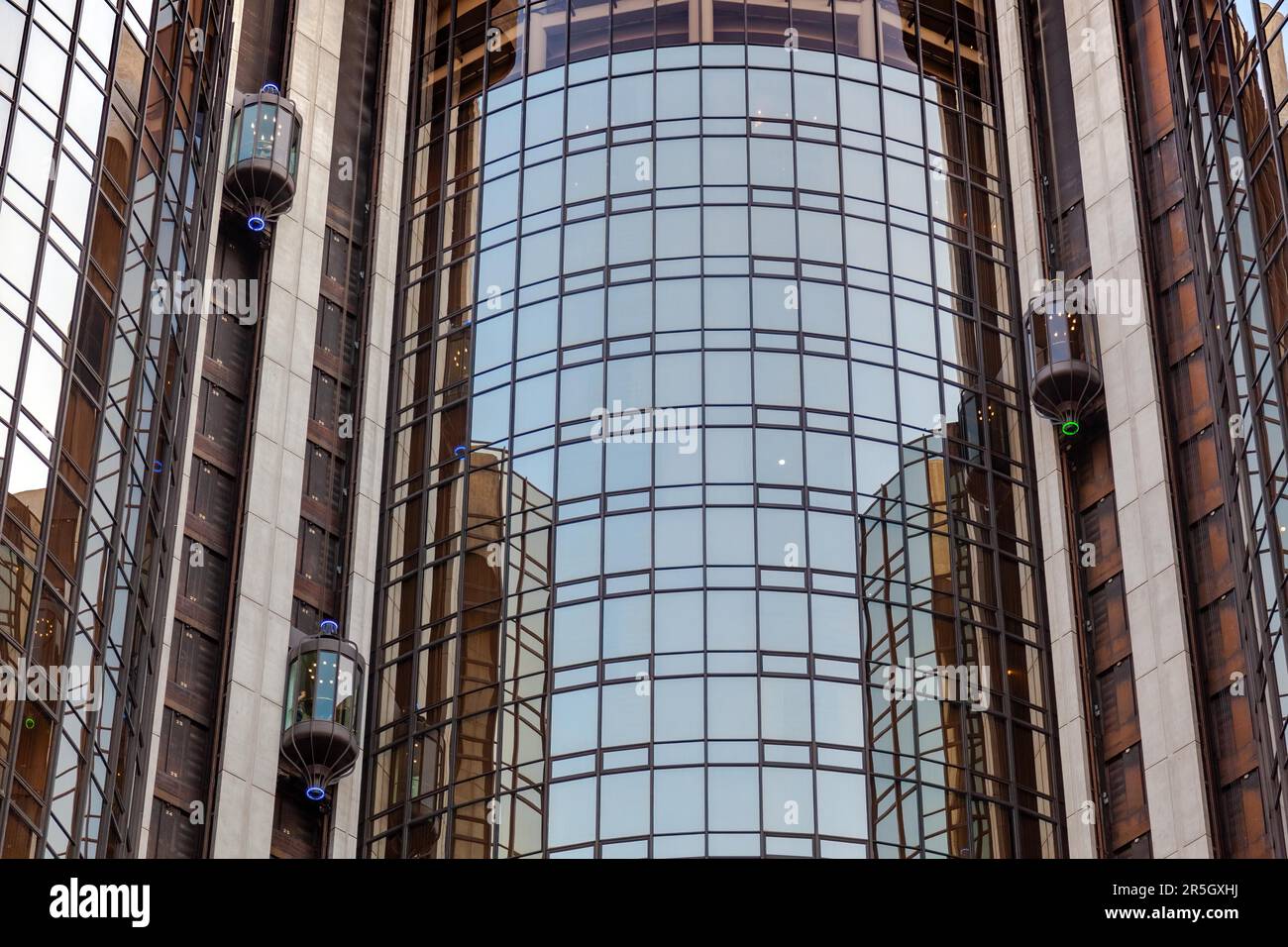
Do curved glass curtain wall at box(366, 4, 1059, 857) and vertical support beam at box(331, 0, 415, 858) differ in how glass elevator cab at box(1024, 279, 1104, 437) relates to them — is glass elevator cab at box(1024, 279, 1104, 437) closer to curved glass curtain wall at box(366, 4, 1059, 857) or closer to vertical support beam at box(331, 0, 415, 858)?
curved glass curtain wall at box(366, 4, 1059, 857)

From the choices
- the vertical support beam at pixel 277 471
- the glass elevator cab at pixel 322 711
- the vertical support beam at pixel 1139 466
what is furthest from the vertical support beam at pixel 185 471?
the vertical support beam at pixel 1139 466

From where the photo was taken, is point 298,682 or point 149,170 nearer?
point 149,170

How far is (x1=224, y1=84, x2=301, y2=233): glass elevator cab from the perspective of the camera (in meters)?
67.1

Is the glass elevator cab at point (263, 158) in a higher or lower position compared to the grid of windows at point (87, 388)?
higher

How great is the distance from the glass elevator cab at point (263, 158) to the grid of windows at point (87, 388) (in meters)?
11.8

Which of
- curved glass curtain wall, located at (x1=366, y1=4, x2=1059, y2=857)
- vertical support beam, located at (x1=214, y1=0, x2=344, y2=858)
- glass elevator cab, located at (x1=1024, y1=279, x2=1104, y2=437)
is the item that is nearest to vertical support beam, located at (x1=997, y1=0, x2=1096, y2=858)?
curved glass curtain wall, located at (x1=366, y1=4, x2=1059, y2=857)

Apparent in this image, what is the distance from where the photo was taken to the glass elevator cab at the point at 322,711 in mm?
59375

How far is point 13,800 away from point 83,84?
16814 millimetres

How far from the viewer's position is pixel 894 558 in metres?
61.3

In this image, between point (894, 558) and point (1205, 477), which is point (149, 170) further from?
point (1205, 477)

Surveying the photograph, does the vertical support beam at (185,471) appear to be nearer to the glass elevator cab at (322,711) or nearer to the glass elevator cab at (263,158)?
the glass elevator cab at (263,158)

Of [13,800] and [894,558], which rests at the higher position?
[894,558]

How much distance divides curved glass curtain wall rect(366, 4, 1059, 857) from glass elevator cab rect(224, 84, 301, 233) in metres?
5.88
